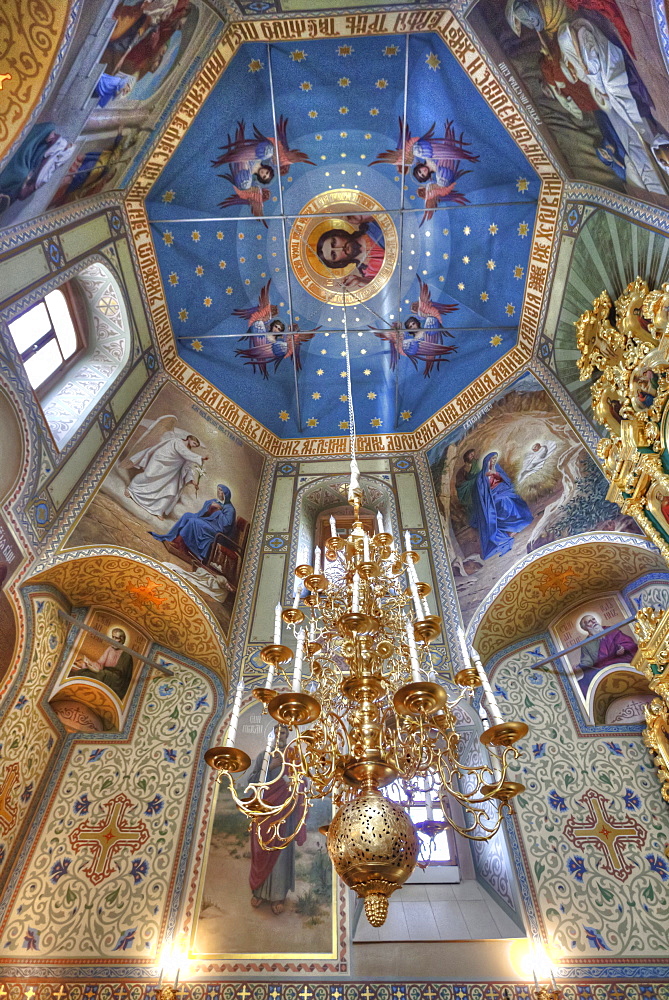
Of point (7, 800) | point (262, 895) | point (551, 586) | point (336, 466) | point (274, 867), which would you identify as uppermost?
point (336, 466)

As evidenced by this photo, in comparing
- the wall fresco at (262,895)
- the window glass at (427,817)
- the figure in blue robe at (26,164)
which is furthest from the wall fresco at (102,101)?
the window glass at (427,817)

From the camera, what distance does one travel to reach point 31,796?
24.3 ft

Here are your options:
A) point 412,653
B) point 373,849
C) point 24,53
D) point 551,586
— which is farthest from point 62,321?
point 373,849

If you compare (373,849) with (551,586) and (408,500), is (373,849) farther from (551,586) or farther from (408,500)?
(408,500)

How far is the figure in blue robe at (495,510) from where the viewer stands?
948 cm

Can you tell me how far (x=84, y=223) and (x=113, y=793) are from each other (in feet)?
23.4

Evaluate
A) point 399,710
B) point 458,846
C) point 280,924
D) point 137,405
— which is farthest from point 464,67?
point 280,924

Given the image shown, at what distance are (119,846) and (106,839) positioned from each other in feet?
0.60

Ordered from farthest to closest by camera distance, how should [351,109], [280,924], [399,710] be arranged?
[351,109] < [280,924] < [399,710]

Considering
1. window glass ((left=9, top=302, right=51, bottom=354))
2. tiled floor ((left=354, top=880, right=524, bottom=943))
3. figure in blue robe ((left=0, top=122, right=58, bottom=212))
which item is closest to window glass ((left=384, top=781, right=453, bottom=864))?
tiled floor ((left=354, top=880, right=524, bottom=943))

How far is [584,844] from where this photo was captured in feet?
22.9

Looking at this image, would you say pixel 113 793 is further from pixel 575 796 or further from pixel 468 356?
pixel 468 356

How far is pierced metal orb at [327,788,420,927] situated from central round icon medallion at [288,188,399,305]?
29.9ft

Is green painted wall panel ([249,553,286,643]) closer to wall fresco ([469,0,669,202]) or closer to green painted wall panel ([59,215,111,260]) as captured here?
green painted wall panel ([59,215,111,260])
